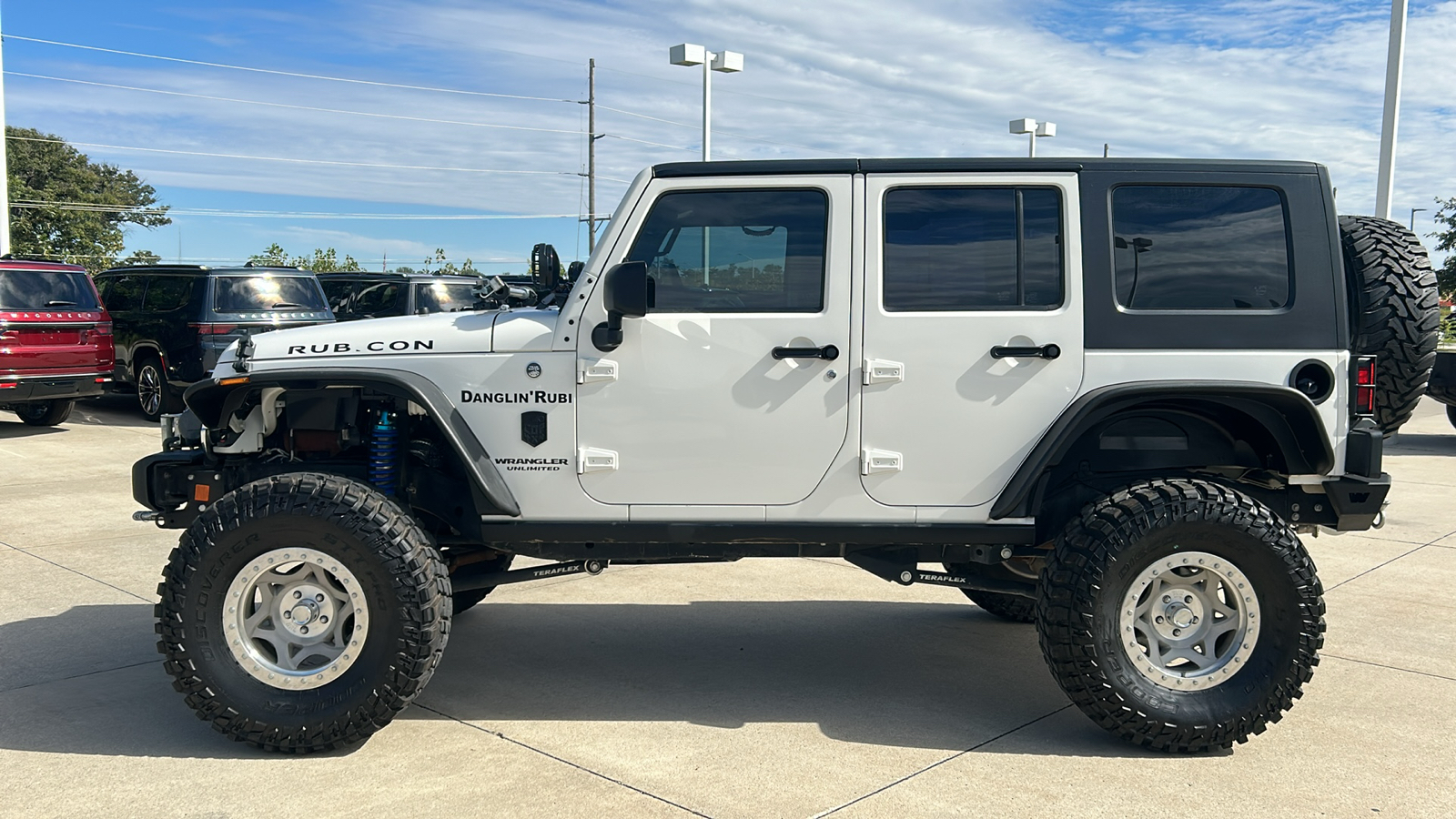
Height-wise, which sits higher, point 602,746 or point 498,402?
point 498,402

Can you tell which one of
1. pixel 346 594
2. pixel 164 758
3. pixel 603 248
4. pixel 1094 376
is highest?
pixel 603 248

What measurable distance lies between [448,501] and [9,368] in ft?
34.6

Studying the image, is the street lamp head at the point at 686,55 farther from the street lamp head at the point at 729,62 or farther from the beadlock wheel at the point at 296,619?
the beadlock wheel at the point at 296,619

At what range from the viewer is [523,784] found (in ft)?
13.2

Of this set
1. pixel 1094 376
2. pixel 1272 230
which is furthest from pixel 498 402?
pixel 1272 230

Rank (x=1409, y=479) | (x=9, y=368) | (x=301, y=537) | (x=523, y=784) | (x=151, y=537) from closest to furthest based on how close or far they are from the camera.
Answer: (x=523, y=784) → (x=301, y=537) → (x=151, y=537) → (x=1409, y=479) → (x=9, y=368)

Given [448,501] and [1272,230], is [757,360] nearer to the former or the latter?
[448,501]

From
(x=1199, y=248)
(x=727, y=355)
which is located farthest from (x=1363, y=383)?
(x=727, y=355)

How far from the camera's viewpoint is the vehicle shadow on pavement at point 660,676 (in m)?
4.55

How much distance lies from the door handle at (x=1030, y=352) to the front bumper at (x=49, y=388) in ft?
40.0

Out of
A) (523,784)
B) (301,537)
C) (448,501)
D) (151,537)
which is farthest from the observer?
(151,537)

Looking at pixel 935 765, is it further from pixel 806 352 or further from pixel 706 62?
pixel 706 62

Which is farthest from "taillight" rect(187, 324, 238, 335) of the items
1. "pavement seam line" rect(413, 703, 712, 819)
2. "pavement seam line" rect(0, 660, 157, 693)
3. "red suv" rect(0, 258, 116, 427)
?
"pavement seam line" rect(413, 703, 712, 819)

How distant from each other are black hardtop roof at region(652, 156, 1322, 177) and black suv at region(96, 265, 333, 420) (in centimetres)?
1090
